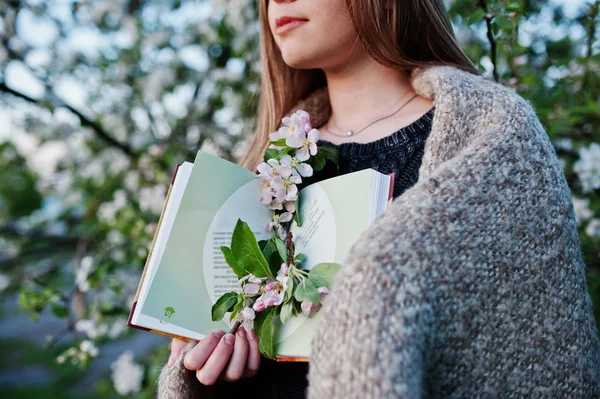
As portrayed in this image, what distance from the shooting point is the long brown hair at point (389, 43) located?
905 millimetres

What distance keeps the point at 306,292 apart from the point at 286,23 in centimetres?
51

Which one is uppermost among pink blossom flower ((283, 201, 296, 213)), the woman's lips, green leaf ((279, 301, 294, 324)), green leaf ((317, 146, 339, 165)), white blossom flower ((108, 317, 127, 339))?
the woman's lips

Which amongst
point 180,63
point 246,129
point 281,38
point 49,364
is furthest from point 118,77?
point 49,364

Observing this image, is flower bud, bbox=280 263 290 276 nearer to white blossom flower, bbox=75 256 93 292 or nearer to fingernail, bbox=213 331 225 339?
fingernail, bbox=213 331 225 339

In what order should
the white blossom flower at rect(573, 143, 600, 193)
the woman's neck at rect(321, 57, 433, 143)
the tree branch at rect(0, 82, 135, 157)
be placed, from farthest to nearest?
1. the tree branch at rect(0, 82, 135, 157)
2. the white blossom flower at rect(573, 143, 600, 193)
3. the woman's neck at rect(321, 57, 433, 143)

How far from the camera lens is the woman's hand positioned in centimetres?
72

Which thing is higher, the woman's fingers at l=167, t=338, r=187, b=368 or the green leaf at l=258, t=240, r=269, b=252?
the green leaf at l=258, t=240, r=269, b=252

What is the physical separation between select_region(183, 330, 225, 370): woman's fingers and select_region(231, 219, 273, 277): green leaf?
118mm

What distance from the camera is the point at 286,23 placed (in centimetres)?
91

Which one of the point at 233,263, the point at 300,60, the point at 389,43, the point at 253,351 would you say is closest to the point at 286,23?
the point at 300,60

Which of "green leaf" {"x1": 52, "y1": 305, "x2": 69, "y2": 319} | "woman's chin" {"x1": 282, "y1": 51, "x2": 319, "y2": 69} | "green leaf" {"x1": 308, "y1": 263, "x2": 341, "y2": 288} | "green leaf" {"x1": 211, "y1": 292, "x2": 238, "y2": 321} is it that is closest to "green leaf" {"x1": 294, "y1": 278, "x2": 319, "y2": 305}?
"green leaf" {"x1": 308, "y1": 263, "x2": 341, "y2": 288}

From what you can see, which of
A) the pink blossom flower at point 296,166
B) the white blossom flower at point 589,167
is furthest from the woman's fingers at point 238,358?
the white blossom flower at point 589,167

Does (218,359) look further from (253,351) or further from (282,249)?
(282,249)

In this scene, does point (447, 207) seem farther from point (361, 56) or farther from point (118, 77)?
point (118, 77)
